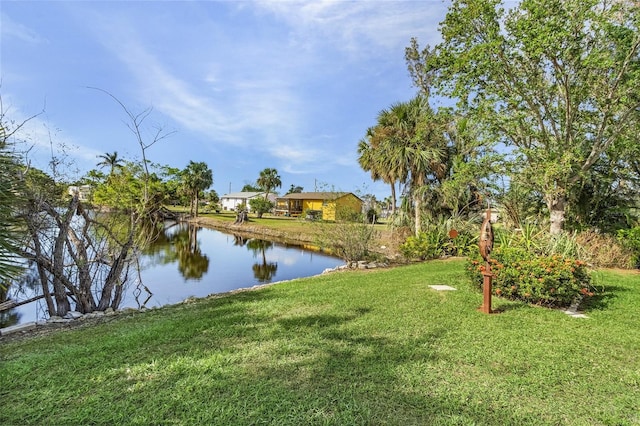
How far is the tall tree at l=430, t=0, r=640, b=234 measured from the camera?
739 centimetres

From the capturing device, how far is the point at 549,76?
28.1ft

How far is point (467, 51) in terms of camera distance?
27.7 feet

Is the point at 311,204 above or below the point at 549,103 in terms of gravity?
below

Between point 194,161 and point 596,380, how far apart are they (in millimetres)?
40727

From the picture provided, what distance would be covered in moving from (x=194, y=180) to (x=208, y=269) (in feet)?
89.3

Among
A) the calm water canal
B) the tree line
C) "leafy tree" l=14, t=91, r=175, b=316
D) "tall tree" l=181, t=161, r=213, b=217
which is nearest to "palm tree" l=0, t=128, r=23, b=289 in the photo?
"leafy tree" l=14, t=91, r=175, b=316

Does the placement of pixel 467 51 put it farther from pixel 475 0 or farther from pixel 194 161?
pixel 194 161

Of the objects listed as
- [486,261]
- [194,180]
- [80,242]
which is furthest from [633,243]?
[194,180]

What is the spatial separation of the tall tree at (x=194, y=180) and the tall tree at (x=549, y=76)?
1280 inches

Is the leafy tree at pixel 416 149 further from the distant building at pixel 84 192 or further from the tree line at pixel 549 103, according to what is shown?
the distant building at pixel 84 192

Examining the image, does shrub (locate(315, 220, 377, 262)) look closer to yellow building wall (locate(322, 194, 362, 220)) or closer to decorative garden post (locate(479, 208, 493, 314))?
yellow building wall (locate(322, 194, 362, 220))

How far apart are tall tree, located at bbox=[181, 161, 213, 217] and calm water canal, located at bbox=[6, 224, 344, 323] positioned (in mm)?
19509

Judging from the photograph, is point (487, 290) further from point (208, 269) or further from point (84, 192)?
point (208, 269)

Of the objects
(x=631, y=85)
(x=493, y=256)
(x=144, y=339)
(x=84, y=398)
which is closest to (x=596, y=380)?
(x=493, y=256)
